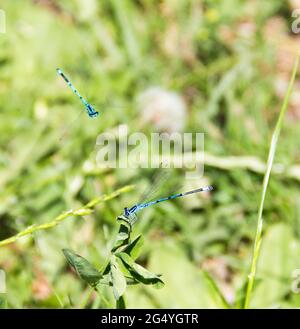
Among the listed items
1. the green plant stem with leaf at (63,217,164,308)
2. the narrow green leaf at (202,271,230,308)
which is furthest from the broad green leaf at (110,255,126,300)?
the narrow green leaf at (202,271,230,308)

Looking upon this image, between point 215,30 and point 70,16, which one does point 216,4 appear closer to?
point 215,30

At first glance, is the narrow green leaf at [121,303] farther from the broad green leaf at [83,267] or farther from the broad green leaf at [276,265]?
the broad green leaf at [276,265]

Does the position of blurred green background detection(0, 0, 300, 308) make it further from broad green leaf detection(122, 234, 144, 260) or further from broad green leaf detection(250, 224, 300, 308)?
broad green leaf detection(122, 234, 144, 260)

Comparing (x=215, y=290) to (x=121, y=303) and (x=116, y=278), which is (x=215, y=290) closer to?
(x=121, y=303)

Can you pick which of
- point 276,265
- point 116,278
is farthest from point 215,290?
point 276,265

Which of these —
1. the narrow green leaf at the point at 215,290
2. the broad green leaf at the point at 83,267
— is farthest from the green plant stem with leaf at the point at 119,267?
the narrow green leaf at the point at 215,290
